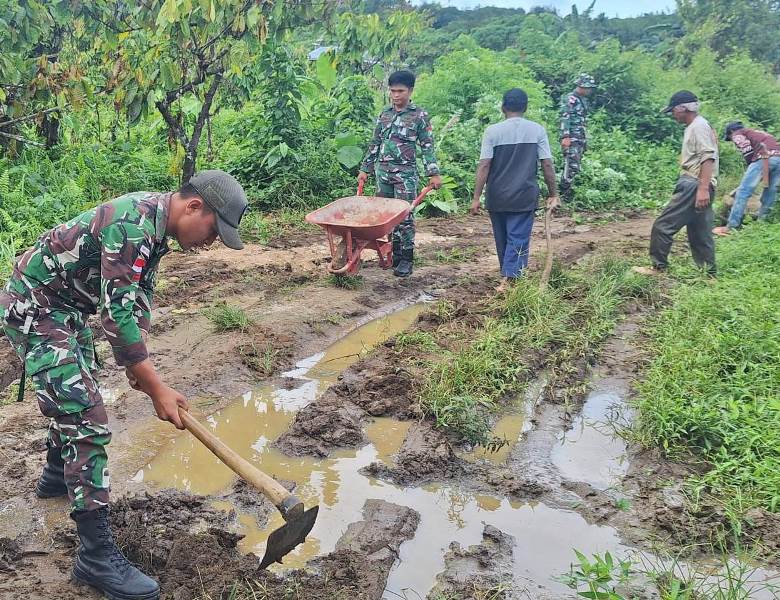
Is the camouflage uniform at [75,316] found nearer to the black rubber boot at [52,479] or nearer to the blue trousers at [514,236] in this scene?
the black rubber boot at [52,479]

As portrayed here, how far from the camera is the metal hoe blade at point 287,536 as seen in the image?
101 inches

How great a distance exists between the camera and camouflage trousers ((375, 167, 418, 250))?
7062mm

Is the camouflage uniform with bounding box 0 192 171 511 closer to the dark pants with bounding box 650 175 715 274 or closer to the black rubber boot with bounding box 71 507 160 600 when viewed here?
the black rubber boot with bounding box 71 507 160 600

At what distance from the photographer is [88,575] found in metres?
2.68

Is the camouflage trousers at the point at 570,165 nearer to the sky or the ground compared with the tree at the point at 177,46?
nearer to the ground

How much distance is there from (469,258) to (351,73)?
5130 millimetres

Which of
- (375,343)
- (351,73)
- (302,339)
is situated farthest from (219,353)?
(351,73)

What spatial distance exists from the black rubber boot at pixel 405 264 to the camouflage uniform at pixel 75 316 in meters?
4.65

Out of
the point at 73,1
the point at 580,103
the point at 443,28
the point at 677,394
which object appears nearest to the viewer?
the point at 677,394

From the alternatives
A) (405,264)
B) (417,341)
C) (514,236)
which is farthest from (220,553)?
(405,264)

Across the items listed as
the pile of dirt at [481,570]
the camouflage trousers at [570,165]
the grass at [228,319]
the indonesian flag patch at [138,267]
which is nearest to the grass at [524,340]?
the pile of dirt at [481,570]

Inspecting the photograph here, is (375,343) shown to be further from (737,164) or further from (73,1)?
(737,164)

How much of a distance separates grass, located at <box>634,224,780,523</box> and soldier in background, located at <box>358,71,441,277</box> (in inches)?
101

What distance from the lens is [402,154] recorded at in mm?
6957
